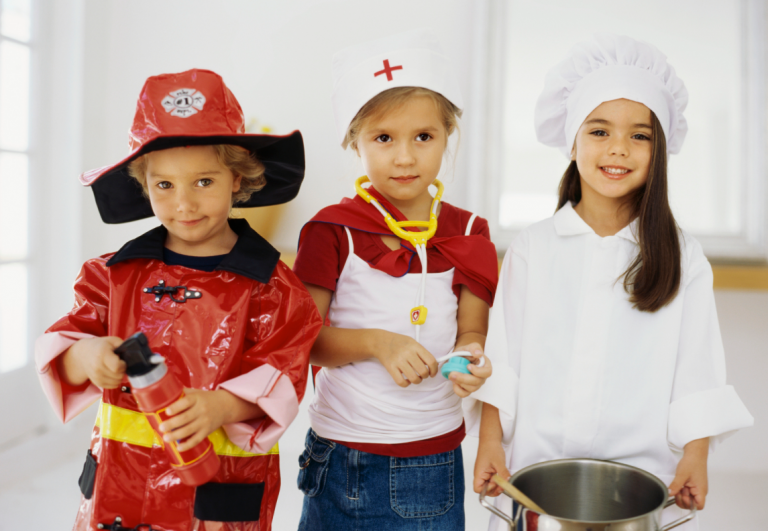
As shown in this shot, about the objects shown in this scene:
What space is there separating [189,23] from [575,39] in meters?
1.51

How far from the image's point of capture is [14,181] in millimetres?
2295

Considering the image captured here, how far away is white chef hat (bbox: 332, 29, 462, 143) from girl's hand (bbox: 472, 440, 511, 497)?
0.65 metres

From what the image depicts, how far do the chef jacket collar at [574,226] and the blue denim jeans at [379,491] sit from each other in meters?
0.48

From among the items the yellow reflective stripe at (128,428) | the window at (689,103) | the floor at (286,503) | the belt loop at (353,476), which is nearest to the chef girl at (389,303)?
the belt loop at (353,476)

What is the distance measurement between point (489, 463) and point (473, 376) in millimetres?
183

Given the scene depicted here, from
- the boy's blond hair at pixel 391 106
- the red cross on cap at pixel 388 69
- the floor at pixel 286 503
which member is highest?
the red cross on cap at pixel 388 69

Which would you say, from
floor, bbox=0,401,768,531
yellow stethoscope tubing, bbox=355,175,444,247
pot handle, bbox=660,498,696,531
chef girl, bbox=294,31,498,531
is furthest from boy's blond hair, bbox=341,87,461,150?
floor, bbox=0,401,768,531

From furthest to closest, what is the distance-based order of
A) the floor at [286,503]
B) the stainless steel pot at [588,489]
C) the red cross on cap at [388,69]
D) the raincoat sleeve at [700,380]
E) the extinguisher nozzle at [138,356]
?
the floor at [286,503] → the red cross on cap at [388,69] → the raincoat sleeve at [700,380] → the stainless steel pot at [588,489] → the extinguisher nozzle at [138,356]

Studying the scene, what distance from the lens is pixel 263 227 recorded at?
2.43 m

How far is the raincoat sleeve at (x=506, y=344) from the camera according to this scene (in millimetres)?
1133

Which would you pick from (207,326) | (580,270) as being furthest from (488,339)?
(207,326)

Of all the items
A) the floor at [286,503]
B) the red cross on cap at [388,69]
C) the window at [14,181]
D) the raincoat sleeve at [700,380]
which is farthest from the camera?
the window at [14,181]

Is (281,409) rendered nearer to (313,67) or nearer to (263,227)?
(263,227)

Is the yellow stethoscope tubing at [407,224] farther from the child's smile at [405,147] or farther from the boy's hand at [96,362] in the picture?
the boy's hand at [96,362]
